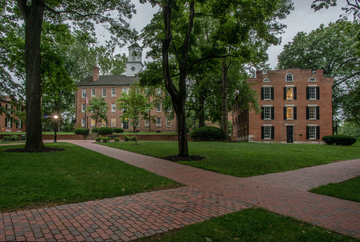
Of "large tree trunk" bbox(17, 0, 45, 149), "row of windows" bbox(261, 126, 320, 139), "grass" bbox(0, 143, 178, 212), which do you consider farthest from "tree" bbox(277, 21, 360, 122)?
"grass" bbox(0, 143, 178, 212)

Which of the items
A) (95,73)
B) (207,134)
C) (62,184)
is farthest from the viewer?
(95,73)

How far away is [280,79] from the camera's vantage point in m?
33.0

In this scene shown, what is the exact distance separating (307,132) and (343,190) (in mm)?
29676

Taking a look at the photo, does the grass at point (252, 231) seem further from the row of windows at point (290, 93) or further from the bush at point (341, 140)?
the row of windows at point (290, 93)

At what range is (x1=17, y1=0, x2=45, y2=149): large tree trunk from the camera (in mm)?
12844

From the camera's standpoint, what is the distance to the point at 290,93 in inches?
1302

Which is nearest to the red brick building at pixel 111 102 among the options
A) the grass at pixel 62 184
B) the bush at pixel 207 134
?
the bush at pixel 207 134

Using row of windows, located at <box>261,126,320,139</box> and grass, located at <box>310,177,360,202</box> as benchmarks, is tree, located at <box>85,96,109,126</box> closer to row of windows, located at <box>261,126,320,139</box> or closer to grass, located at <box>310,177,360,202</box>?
row of windows, located at <box>261,126,320,139</box>

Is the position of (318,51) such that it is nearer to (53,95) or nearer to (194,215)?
(53,95)

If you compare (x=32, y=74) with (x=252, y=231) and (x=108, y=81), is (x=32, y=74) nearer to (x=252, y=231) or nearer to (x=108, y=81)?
(x=252, y=231)

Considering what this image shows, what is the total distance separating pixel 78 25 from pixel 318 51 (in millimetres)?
33965

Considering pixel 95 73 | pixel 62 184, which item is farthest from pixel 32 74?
pixel 95 73

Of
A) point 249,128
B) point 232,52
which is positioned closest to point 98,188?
point 232,52

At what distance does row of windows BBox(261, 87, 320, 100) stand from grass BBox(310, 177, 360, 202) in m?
27.8
